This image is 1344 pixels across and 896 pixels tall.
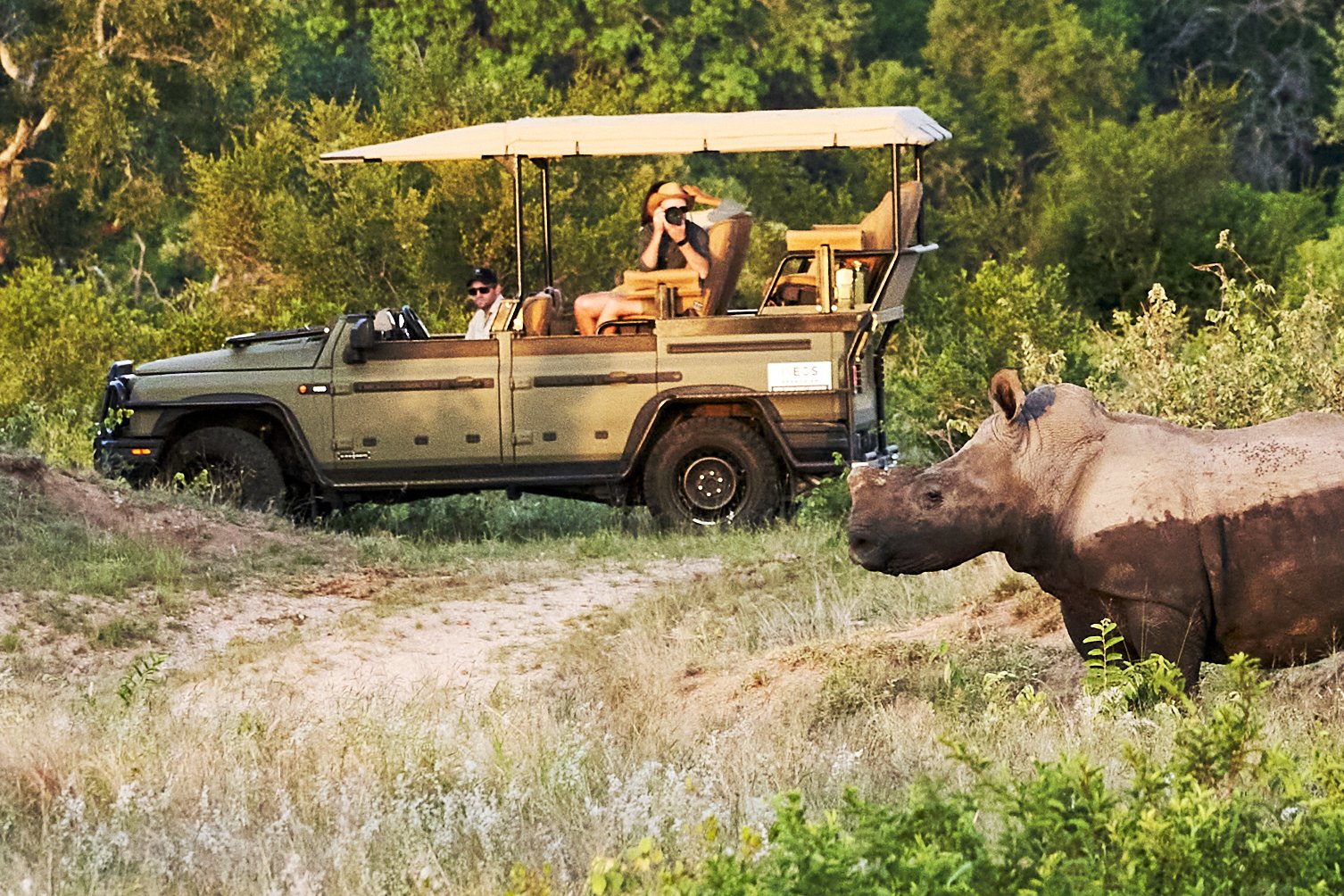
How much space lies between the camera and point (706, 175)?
34.5 metres

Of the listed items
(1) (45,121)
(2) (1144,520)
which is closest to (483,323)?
(2) (1144,520)

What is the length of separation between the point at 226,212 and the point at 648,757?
17.1m

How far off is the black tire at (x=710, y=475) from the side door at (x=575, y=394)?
340 millimetres

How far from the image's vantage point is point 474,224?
878 inches

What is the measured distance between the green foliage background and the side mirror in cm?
362

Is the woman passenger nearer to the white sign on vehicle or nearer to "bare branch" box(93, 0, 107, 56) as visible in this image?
the white sign on vehicle

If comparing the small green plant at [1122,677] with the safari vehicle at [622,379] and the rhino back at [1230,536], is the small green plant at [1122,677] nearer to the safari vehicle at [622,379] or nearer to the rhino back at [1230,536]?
the rhino back at [1230,536]

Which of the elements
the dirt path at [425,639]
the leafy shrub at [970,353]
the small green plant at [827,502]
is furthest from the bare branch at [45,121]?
the dirt path at [425,639]

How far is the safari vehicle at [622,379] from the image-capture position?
1366 centimetres

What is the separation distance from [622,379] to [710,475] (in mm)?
877

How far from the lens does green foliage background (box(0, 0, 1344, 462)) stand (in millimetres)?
18031

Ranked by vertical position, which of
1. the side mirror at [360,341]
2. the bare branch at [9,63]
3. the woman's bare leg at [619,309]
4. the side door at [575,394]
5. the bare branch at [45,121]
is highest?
the bare branch at [9,63]

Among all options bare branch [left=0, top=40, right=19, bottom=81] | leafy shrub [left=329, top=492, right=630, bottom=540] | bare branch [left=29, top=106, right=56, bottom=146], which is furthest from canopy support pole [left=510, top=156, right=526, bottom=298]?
bare branch [left=0, top=40, right=19, bottom=81]

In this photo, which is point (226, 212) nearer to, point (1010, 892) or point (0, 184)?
point (0, 184)
